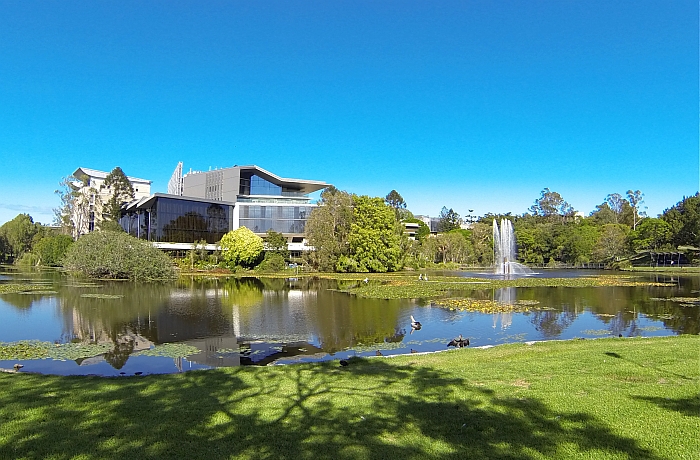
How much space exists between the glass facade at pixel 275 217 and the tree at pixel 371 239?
24.6 meters

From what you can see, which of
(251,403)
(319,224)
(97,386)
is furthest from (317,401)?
(319,224)

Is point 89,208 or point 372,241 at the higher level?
point 89,208

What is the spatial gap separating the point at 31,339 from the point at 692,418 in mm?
21087

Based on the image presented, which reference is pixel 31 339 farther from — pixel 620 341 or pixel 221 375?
pixel 620 341

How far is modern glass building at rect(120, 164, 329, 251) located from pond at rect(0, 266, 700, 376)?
1645 inches

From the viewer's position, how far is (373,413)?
7387mm

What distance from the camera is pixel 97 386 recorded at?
9.63 metres

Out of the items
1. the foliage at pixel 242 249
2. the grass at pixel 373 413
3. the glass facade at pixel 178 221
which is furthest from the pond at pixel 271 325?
the glass facade at pixel 178 221

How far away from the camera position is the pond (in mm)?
15789

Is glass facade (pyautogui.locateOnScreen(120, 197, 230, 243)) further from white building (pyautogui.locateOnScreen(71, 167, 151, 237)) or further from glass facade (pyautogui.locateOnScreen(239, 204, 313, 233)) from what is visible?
white building (pyautogui.locateOnScreen(71, 167, 151, 237))

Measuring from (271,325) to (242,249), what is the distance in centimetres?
4632

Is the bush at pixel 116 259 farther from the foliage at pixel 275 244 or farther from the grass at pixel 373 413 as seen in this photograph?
the grass at pixel 373 413

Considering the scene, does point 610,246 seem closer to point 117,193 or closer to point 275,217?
point 275,217

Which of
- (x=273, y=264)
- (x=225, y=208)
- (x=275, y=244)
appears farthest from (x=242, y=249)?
(x=225, y=208)
